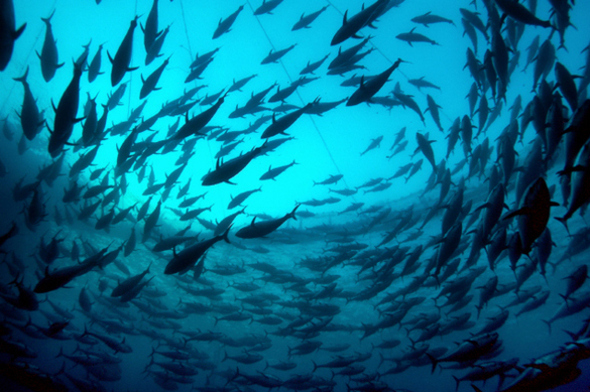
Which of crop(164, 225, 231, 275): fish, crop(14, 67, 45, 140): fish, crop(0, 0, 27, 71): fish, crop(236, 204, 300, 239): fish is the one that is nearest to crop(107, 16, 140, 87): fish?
crop(0, 0, 27, 71): fish

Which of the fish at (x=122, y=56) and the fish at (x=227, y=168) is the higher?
the fish at (x=122, y=56)

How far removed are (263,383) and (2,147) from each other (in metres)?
13.4

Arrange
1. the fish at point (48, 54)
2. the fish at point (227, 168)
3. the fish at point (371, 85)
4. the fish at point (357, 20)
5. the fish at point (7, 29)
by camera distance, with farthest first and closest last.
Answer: the fish at point (48, 54)
the fish at point (227, 168)
the fish at point (371, 85)
the fish at point (357, 20)
the fish at point (7, 29)

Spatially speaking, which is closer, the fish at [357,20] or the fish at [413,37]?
the fish at [357,20]

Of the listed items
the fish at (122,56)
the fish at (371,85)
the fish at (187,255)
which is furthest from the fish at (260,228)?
the fish at (122,56)

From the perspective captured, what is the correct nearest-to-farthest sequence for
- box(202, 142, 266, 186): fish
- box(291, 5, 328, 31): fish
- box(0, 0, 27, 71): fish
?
box(0, 0, 27, 71): fish
box(202, 142, 266, 186): fish
box(291, 5, 328, 31): fish

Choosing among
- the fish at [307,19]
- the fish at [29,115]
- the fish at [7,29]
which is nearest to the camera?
the fish at [7,29]

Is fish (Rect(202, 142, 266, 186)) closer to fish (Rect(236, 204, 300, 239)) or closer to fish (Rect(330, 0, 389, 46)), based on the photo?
fish (Rect(236, 204, 300, 239))

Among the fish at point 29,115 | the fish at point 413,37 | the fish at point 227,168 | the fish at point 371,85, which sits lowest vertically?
the fish at point 227,168

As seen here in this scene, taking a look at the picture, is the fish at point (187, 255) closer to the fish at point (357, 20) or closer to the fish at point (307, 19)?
the fish at point (357, 20)

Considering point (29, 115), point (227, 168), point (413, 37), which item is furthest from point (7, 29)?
point (413, 37)

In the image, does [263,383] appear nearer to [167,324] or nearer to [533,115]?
[167,324]

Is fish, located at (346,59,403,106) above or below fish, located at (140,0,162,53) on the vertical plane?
below

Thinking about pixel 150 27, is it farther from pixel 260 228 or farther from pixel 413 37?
pixel 413 37
